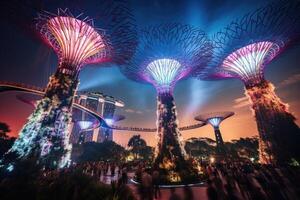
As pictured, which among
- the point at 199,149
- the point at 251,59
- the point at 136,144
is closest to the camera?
the point at 251,59

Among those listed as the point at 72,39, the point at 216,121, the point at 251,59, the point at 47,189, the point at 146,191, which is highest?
the point at 216,121

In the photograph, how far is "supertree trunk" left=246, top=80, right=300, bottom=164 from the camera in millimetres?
18231

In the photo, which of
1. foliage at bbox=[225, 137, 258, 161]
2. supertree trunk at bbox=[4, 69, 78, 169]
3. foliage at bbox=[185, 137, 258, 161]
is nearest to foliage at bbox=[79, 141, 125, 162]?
foliage at bbox=[185, 137, 258, 161]

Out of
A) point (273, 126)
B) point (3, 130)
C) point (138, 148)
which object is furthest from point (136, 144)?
point (273, 126)

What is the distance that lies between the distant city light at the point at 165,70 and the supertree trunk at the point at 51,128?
10.7m

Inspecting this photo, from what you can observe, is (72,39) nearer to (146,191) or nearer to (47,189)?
(47,189)

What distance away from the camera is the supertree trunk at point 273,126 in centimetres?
1823

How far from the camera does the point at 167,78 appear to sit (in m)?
21.3

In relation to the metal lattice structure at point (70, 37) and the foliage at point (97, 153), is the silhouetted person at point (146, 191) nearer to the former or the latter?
the metal lattice structure at point (70, 37)

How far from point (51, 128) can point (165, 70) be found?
14.8m

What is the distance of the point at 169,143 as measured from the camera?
695 inches

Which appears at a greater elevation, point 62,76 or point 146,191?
point 62,76

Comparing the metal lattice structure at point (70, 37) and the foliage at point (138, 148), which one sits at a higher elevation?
the metal lattice structure at point (70, 37)

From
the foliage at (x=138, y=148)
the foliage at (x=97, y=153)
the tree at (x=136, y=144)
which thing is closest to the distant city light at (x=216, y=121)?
the foliage at (x=138, y=148)
